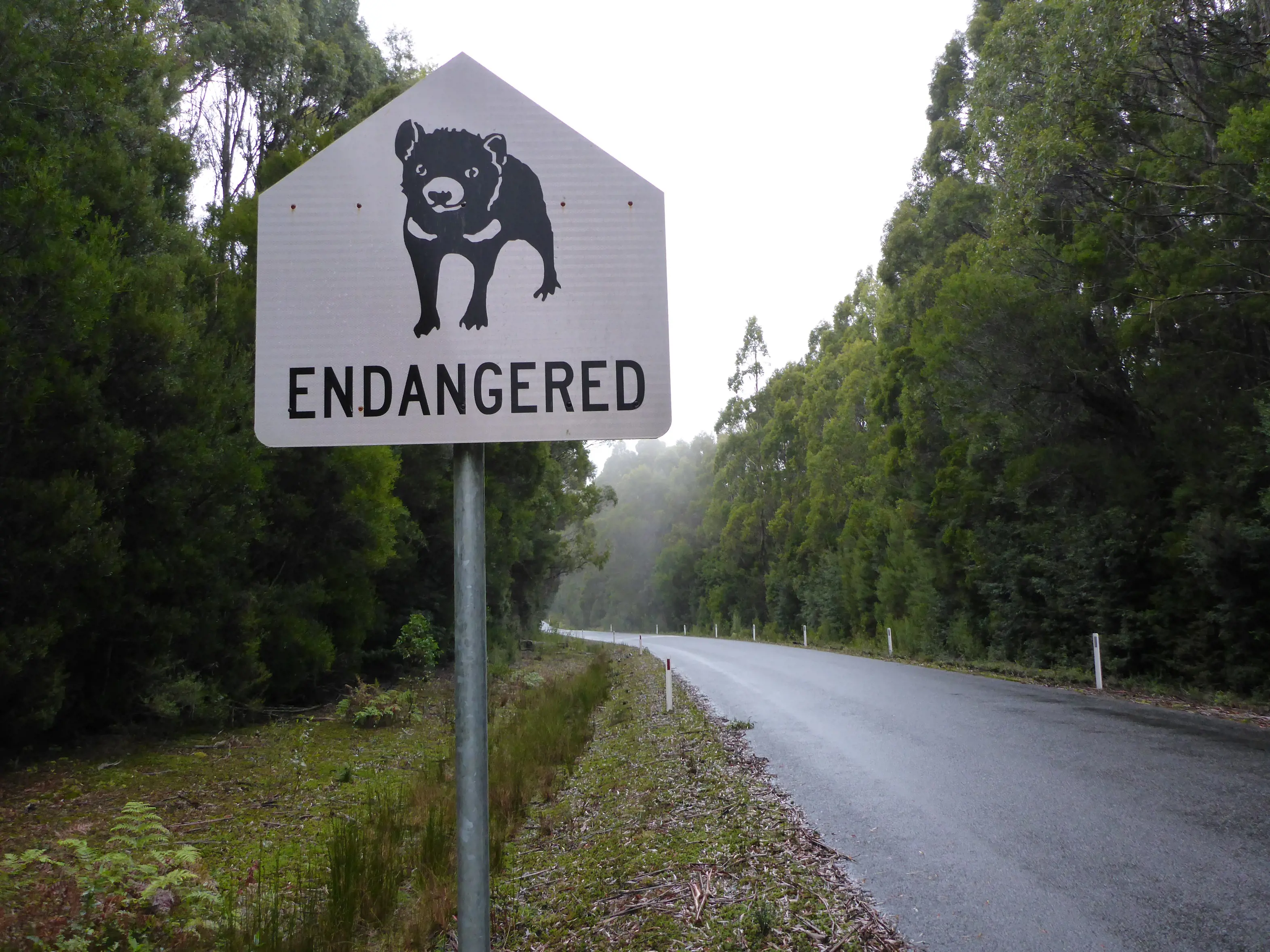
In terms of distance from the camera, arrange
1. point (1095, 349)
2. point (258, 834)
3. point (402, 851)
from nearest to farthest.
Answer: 1. point (402, 851)
2. point (258, 834)
3. point (1095, 349)

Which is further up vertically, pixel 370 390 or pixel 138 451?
pixel 138 451

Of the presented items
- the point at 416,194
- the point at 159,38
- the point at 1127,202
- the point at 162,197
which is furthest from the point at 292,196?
the point at 1127,202

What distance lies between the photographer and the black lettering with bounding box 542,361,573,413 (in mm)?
1801

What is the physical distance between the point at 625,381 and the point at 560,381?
129mm

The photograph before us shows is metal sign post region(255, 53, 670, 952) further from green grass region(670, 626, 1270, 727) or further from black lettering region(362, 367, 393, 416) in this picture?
green grass region(670, 626, 1270, 727)

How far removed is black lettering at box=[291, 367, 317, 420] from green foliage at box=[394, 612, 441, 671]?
54.7 feet

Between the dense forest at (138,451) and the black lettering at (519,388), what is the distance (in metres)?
8.63

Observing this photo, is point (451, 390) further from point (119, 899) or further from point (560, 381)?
point (119, 899)

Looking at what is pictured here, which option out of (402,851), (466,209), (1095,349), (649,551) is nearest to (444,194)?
(466,209)

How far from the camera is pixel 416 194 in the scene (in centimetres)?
184

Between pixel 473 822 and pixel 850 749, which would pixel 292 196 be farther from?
pixel 850 749

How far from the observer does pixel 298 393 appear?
1831 mm

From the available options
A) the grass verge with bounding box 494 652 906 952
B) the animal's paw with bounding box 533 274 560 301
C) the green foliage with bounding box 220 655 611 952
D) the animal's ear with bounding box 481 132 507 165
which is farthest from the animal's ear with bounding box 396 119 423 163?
the grass verge with bounding box 494 652 906 952

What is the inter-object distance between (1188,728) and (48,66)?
46.9 ft
